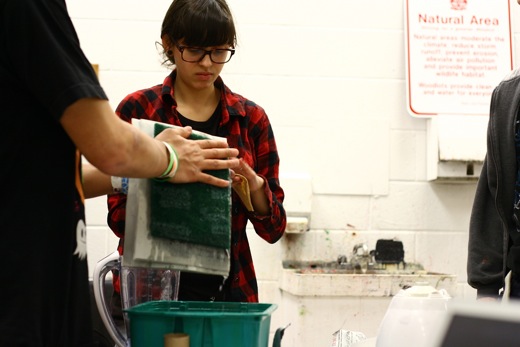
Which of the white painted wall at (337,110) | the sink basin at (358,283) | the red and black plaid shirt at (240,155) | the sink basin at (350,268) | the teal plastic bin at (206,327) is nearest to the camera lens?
the teal plastic bin at (206,327)

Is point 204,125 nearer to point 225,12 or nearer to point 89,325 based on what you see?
point 225,12

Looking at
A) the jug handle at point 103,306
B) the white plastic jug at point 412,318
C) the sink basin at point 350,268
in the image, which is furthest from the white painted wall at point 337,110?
the white plastic jug at point 412,318

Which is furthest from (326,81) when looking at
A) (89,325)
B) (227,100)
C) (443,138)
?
(89,325)

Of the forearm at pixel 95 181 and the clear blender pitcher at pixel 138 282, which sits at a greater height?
the forearm at pixel 95 181

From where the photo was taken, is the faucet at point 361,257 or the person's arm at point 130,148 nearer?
the person's arm at point 130,148

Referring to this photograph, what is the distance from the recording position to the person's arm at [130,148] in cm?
96

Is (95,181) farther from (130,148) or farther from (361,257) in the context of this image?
(361,257)

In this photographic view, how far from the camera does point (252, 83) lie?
286 centimetres

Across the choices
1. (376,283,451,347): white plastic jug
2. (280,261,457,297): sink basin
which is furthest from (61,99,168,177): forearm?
(280,261,457,297): sink basin

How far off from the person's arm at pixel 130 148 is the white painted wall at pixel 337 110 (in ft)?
5.43

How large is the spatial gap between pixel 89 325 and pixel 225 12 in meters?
0.81

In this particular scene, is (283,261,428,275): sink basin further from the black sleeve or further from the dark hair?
the black sleeve

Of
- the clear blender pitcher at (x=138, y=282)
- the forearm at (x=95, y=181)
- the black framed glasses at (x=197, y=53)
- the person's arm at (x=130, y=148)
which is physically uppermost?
the black framed glasses at (x=197, y=53)

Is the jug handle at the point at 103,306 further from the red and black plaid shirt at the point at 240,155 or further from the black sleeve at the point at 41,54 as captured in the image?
the black sleeve at the point at 41,54
